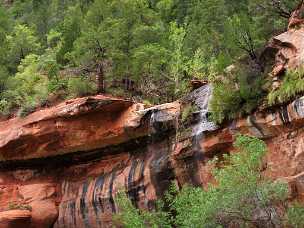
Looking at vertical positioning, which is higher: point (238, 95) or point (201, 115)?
point (238, 95)

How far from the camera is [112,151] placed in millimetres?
26391

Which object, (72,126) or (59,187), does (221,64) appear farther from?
(59,187)

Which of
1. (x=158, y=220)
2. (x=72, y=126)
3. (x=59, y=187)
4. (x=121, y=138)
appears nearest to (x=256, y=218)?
(x=158, y=220)

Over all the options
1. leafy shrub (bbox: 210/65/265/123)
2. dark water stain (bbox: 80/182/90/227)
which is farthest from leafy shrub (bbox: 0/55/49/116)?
leafy shrub (bbox: 210/65/265/123)

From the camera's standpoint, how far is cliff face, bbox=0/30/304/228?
20094 millimetres

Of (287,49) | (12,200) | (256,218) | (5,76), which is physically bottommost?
(256,218)

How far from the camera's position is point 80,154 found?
27297mm

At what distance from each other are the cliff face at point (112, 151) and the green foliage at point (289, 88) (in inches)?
13.7

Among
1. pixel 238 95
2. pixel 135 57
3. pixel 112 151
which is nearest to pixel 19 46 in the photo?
pixel 135 57

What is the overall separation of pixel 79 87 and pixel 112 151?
4.22m

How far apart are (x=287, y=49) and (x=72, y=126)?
35.4 feet

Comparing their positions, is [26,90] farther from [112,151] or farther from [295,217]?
[295,217]

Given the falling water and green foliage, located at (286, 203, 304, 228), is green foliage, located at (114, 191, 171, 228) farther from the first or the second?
green foliage, located at (286, 203, 304, 228)

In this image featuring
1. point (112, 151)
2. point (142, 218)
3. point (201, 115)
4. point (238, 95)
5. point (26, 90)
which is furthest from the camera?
point (26, 90)
